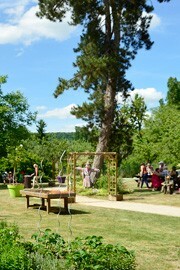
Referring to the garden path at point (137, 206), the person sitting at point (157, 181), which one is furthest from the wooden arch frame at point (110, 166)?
the person sitting at point (157, 181)

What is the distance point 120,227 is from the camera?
36.1ft

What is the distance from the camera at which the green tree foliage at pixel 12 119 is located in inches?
1174

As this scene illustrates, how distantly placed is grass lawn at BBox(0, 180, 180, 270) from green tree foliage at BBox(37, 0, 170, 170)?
7362 mm

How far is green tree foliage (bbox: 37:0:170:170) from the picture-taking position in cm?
2258

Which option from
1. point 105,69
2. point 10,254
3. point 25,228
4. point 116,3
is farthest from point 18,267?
point 116,3

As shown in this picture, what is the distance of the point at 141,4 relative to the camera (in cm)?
2319

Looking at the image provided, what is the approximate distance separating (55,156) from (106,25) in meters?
22.9

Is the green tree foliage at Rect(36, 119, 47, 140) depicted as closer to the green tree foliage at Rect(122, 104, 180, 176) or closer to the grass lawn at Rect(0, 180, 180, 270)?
the green tree foliage at Rect(122, 104, 180, 176)

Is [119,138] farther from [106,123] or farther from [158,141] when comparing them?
[158,141]

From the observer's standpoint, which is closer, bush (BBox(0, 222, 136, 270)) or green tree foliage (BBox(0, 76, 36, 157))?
bush (BBox(0, 222, 136, 270))

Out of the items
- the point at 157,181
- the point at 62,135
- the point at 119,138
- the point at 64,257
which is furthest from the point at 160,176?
the point at 62,135

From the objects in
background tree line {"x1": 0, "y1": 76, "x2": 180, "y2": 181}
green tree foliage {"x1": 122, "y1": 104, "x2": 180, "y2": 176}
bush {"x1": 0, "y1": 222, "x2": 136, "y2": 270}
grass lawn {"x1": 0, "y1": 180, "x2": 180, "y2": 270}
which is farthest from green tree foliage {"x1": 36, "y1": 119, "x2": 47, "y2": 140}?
bush {"x1": 0, "y1": 222, "x2": 136, "y2": 270}

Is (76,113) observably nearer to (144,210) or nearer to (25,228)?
(144,210)

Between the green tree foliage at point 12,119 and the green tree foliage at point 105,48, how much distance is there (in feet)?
26.3
